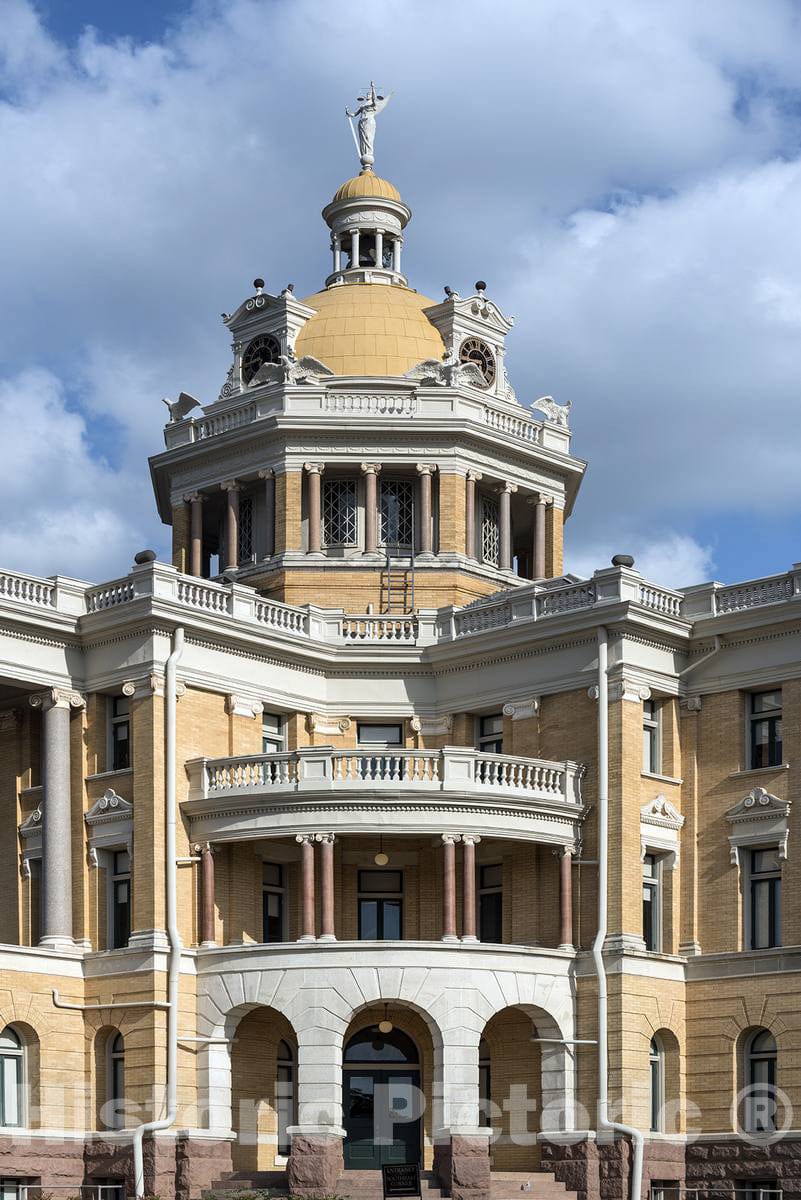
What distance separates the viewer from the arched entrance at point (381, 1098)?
5681 cm

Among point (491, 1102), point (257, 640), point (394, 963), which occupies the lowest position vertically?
point (491, 1102)

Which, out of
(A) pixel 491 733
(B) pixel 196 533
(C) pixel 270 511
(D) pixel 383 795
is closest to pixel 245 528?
(B) pixel 196 533

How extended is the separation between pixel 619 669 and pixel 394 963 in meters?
9.28

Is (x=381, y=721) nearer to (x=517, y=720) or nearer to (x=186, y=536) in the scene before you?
(x=517, y=720)

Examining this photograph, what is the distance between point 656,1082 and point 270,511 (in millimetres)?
21717

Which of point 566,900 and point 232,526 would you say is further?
point 232,526

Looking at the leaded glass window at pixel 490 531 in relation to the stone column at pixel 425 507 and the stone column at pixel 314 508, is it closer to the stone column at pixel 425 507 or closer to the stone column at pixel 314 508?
the stone column at pixel 425 507

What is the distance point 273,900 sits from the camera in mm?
58375

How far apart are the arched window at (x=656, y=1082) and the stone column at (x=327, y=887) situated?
28.0 ft

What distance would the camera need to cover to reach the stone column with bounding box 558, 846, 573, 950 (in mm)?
55906

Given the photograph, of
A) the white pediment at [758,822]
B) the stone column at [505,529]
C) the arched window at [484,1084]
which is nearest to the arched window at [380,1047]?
the arched window at [484,1084]

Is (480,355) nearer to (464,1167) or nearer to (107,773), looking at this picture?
(107,773)

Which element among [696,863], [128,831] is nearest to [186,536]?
[128,831]

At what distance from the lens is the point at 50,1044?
5444 centimetres
